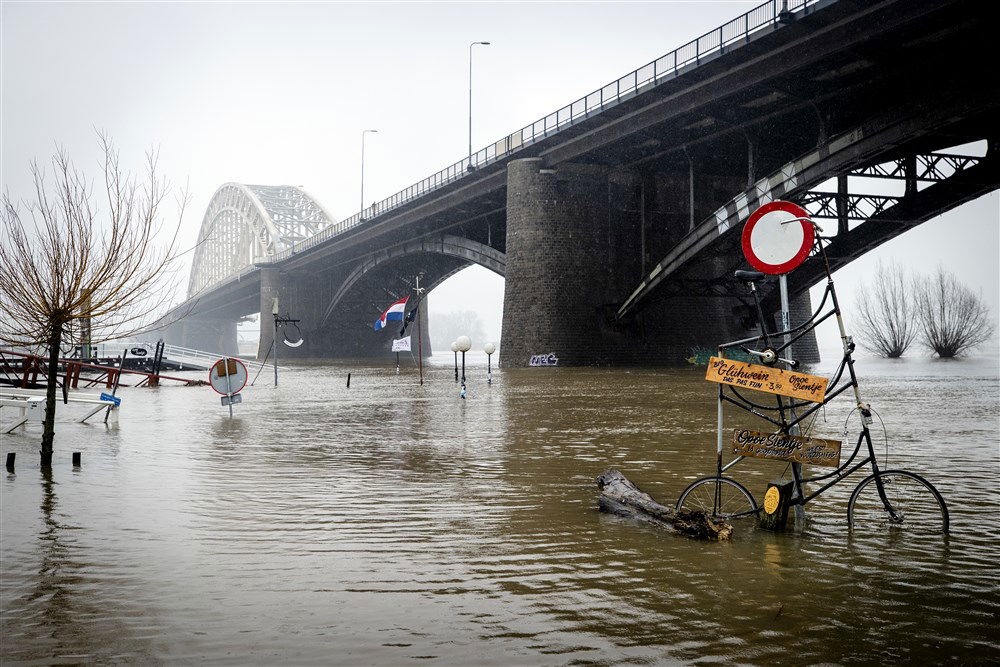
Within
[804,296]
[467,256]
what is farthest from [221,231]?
[804,296]

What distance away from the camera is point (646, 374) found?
3541cm

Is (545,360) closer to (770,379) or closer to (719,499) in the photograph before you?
(719,499)

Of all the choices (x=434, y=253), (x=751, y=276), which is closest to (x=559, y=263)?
(x=434, y=253)

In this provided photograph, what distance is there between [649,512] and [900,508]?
7.25ft

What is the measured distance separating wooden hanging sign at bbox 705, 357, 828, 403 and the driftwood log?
107 centimetres

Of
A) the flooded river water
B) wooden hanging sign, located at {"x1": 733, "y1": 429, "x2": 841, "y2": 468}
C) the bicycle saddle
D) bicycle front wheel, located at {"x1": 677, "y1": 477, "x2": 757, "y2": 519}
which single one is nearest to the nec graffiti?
the flooded river water

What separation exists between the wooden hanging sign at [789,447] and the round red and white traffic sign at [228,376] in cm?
1290

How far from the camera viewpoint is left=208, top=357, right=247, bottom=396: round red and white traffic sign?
1756 centimetres

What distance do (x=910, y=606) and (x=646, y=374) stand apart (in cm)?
3086

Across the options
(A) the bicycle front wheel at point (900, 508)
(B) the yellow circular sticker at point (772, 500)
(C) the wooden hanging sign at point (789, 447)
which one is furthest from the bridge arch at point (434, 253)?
(B) the yellow circular sticker at point (772, 500)

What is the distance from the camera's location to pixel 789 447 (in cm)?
654

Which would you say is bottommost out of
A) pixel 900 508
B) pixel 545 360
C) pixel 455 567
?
pixel 455 567

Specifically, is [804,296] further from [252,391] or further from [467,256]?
[252,391]

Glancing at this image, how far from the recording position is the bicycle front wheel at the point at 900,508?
650 centimetres
